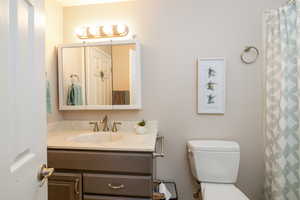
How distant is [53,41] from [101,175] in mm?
1472

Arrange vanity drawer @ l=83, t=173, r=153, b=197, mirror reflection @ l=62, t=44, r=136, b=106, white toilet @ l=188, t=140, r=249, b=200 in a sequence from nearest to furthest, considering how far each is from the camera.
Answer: vanity drawer @ l=83, t=173, r=153, b=197 → white toilet @ l=188, t=140, r=249, b=200 → mirror reflection @ l=62, t=44, r=136, b=106

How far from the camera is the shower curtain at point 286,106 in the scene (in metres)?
1.36

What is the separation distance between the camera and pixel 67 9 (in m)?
1.92

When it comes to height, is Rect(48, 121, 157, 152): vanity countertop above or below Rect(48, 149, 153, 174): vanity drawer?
above

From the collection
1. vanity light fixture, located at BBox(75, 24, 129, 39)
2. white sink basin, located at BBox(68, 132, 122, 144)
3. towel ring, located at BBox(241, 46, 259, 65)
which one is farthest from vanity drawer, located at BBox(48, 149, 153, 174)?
towel ring, located at BBox(241, 46, 259, 65)

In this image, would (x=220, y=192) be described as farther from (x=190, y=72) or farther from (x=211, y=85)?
(x=190, y=72)

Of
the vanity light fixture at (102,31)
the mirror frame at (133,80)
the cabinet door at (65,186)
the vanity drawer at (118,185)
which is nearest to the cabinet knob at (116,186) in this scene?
the vanity drawer at (118,185)

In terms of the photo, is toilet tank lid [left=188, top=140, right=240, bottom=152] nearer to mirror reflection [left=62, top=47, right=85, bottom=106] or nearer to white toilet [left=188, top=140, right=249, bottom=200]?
white toilet [left=188, top=140, right=249, bottom=200]

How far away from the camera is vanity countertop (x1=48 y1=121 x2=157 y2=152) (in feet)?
4.15

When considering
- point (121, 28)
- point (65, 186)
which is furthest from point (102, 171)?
point (121, 28)

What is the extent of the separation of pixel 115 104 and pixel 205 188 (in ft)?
3.77

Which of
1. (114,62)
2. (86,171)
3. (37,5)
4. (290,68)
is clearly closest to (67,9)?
(114,62)

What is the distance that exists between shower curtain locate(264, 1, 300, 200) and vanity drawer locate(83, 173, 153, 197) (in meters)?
1.11

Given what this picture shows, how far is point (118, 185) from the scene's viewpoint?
123cm
